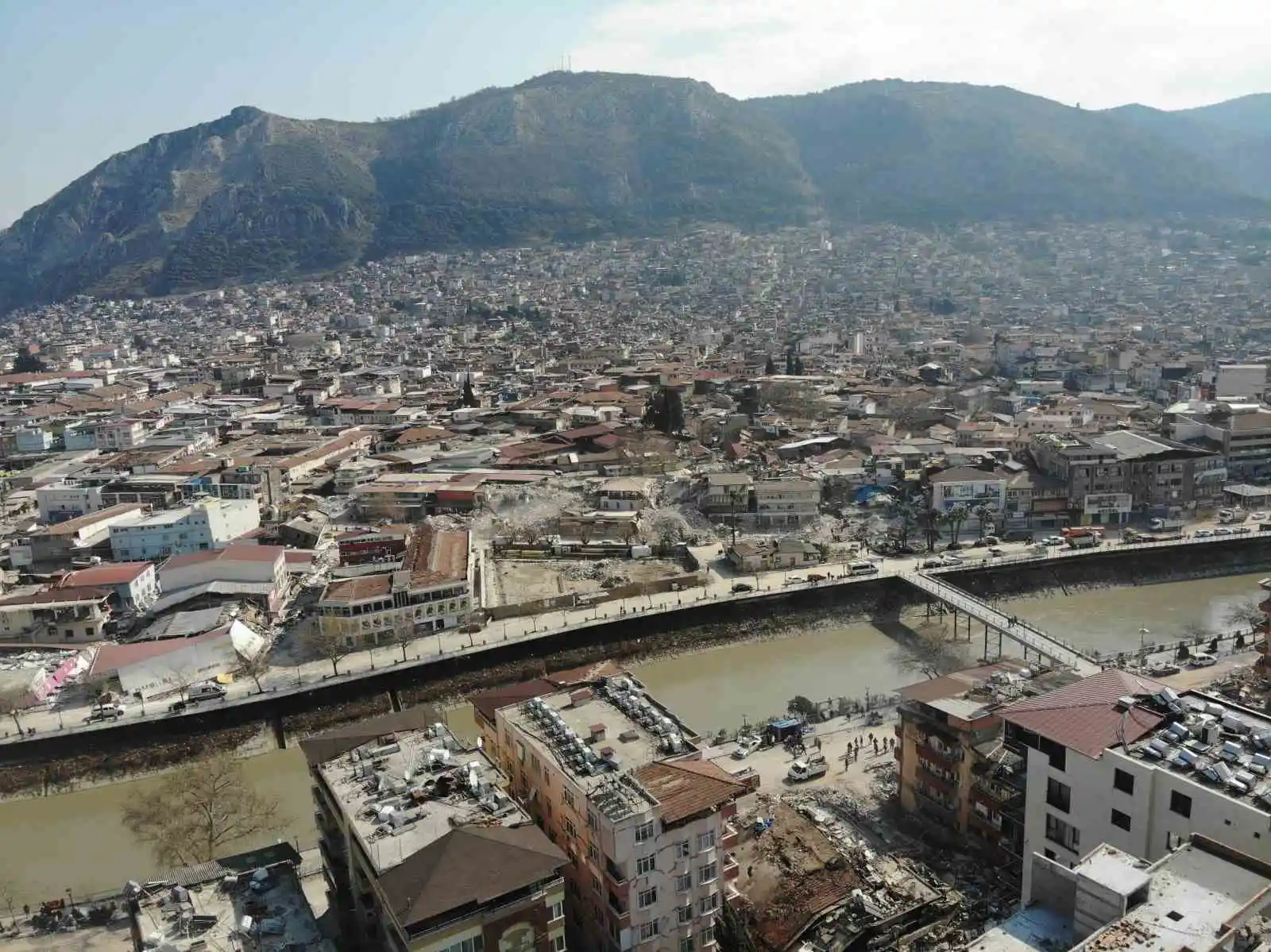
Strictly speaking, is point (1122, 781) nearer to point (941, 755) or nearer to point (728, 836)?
point (941, 755)

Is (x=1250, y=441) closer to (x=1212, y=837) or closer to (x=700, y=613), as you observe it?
(x=700, y=613)

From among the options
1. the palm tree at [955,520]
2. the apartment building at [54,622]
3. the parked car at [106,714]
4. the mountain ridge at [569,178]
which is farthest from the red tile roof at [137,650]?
the mountain ridge at [569,178]

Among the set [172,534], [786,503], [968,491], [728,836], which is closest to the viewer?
[728,836]

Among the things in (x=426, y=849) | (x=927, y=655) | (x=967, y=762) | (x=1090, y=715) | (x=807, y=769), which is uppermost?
(x=1090, y=715)

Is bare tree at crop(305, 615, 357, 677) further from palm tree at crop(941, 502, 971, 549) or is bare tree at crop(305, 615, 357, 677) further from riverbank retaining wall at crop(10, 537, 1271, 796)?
palm tree at crop(941, 502, 971, 549)

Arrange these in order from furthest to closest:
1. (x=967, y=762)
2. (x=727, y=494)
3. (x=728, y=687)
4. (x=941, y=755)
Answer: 1. (x=727, y=494)
2. (x=728, y=687)
3. (x=941, y=755)
4. (x=967, y=762)

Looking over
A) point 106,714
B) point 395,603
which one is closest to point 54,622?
point 106,714

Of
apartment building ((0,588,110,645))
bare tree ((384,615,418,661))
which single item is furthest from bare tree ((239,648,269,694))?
apartment building ((0,588,110,645))
